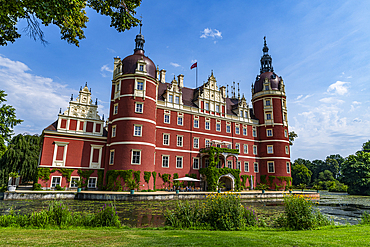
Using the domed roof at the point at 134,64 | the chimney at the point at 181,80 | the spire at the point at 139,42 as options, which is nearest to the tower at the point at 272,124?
the chimney at the point at 181,80

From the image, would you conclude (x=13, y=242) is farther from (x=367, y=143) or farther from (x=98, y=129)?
(x=367, y=143)

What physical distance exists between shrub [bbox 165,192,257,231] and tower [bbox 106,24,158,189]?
19.6m

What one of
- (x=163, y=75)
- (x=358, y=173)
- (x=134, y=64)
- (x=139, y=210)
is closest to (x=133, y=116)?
(x=134, y=64)

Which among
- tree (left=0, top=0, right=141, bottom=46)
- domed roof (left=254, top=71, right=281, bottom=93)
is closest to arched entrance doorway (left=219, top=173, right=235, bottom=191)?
domed roof (left=254, top=71, right=281, bottom=93)

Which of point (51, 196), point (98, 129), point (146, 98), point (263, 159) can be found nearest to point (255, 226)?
point (51, 196)

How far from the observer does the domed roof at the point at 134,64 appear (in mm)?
32062

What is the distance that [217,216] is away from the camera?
9.86 m

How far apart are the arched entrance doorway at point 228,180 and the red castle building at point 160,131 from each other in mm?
155

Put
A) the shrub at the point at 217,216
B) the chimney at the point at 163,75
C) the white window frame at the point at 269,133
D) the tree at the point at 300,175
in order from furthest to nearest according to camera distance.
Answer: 1. the tree at the point at 300,175
2. the white window frame at the point at 269,133
3. the chimney at the point at 163,75
4. the shrub at the point at 217,216

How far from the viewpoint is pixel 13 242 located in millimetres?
5770

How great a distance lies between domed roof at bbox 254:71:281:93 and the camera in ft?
143

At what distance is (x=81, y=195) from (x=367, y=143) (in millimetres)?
59498

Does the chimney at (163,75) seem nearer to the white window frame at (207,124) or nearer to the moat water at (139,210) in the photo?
the white window frame at (207,124)

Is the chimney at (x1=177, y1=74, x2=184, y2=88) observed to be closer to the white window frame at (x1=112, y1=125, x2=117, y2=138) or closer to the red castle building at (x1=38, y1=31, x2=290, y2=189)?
the red castle building at (x1=38, y1=31, x2=290, y2=189)
